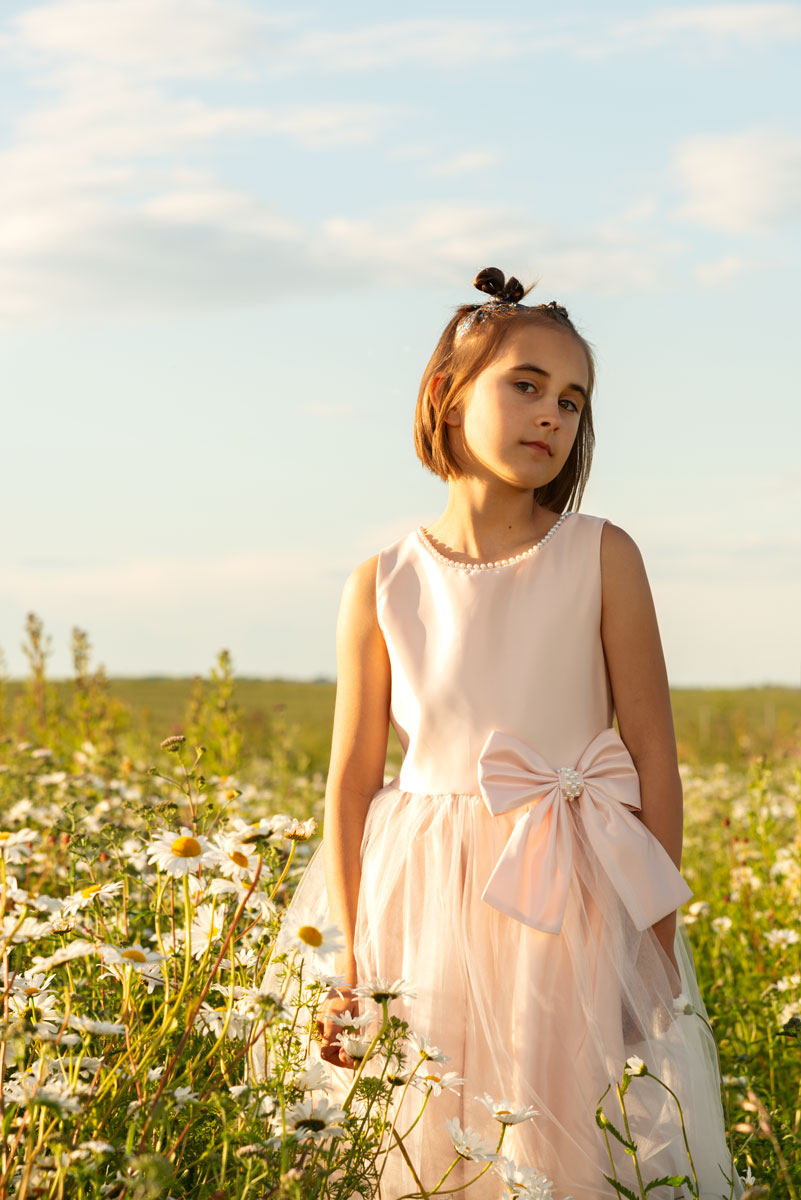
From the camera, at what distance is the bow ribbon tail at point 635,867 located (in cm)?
256

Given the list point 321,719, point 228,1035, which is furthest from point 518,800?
point 321,719

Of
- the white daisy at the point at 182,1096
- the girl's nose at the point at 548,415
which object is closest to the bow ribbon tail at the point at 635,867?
the girl's nose at the point at 548,415

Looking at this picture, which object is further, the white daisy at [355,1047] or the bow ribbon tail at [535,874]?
the bow ribbon tail at [535,874]

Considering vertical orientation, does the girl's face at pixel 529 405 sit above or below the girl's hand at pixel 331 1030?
above

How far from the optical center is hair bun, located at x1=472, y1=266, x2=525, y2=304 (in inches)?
120

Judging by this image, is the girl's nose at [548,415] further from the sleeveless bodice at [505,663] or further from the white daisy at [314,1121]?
the white daisy at [314,1121]

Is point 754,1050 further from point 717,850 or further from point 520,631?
point 717,850

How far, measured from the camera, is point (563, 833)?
8.53 ft

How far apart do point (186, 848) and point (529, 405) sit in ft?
4.38

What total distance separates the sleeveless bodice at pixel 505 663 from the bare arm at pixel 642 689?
4 centimetres

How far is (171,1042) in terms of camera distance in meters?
2.77

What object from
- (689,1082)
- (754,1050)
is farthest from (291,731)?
(689,1082)

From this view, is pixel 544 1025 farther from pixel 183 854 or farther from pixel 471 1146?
pixel 183 854

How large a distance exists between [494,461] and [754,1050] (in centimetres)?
231
